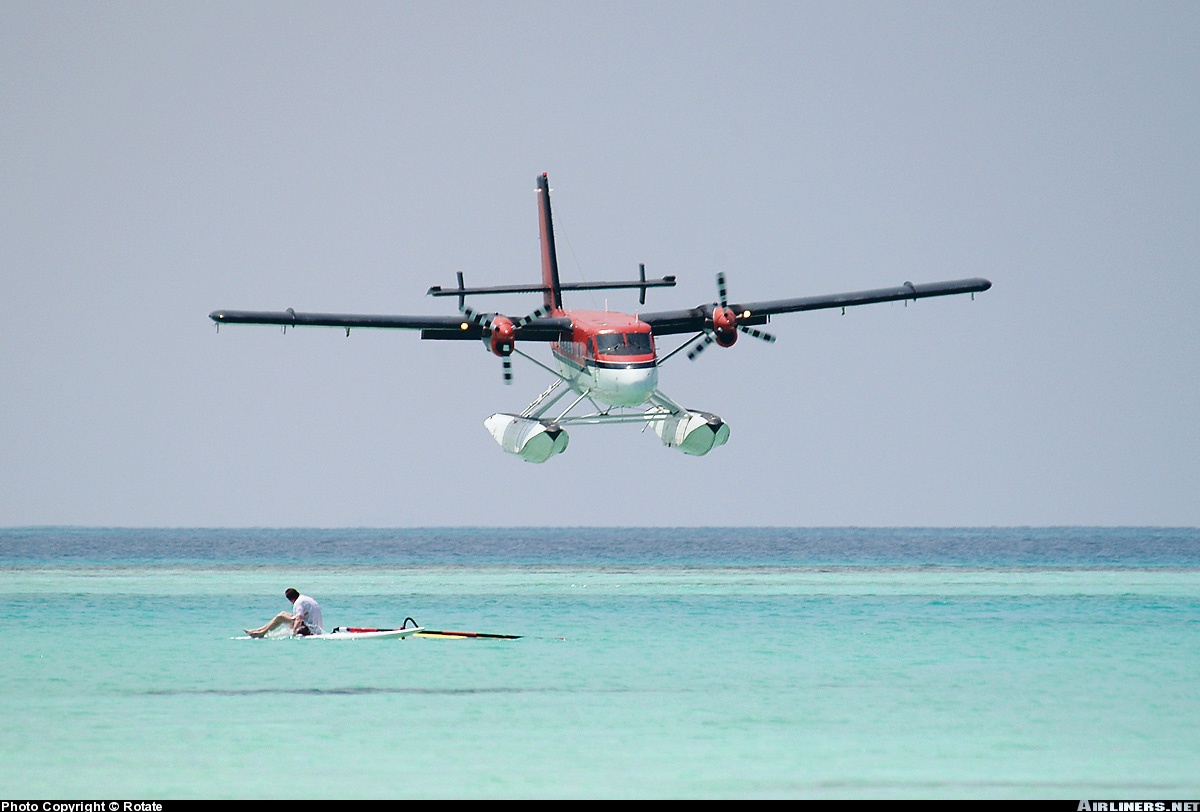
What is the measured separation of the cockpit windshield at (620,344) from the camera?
36.0 m

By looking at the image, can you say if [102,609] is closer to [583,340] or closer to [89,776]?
[583,340]

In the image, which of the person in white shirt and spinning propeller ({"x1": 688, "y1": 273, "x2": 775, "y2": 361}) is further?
spinning propeller ({"x1": 688, "y1": 273, "x2": 775, "y2": 361})

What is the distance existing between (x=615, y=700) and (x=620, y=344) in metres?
17.1

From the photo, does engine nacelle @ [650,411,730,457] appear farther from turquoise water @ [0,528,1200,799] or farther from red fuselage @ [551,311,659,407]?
turquoise water @ [0,528,1200,799]

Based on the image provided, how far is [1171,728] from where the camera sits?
17250mm

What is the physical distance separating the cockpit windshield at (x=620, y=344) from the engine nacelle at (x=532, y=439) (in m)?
3.20

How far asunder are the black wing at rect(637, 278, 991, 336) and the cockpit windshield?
404cm

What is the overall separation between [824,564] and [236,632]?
4775 cm

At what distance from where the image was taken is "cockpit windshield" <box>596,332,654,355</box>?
118ft

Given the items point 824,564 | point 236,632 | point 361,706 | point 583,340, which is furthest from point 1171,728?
point 824,564

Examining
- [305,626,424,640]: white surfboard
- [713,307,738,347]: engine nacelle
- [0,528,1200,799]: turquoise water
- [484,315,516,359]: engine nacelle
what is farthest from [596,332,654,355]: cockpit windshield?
[305,626,424,640]: white surfboard

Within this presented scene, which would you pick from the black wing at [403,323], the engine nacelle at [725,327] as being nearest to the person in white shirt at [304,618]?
the black wing at [403,323]

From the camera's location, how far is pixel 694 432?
3909 centimetres

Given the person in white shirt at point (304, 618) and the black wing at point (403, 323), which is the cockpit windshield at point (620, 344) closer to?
the black wing at point (403, 323)
